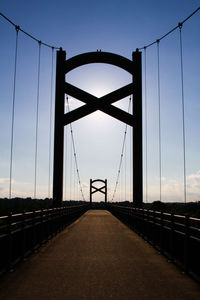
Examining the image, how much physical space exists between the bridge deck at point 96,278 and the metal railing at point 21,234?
29cm

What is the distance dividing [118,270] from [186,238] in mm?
1415

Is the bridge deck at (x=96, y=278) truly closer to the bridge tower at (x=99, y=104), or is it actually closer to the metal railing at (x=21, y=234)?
the metal railing at (x=21, y=234)

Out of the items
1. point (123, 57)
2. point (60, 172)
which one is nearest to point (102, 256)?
point (60, 172)

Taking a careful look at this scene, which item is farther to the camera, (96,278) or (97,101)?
(97,101)

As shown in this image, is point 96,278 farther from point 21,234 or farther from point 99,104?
point 99,104

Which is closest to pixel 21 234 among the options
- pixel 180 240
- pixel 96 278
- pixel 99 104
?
pixel 96 278

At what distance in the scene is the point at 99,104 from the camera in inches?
1024

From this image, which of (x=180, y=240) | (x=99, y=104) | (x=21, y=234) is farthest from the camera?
(x=99, y=104)

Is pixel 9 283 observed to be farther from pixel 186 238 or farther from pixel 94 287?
pixel 186 238

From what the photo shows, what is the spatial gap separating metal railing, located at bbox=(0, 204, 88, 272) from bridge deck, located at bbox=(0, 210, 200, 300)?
0.29m

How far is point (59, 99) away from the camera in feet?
81.7

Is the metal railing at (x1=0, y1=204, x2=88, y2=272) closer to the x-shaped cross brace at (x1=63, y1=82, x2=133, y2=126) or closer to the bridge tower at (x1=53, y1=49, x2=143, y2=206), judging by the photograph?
the bridge tower at (x1=53, y1=49, x2=143, y2=206)

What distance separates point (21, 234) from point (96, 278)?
2.76 metres

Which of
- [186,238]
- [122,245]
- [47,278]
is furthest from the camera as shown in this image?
[122,245]
